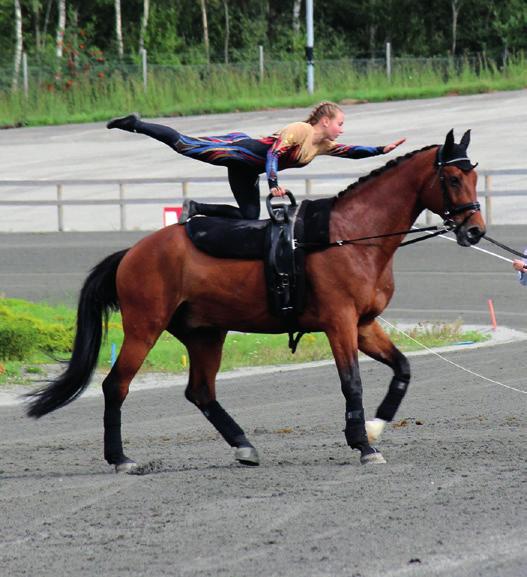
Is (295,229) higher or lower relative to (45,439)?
higher

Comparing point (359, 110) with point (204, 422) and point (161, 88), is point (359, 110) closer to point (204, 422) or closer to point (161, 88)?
point (161, 88)

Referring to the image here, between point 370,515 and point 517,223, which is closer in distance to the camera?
point 370,515

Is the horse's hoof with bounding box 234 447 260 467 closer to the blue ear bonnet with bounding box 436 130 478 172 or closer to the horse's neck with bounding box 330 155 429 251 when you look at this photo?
the horse's neck with bounding box 330 155 429 251

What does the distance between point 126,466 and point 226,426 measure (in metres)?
0.75

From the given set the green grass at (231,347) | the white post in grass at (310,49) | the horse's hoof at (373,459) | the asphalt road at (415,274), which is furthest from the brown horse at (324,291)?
the white post in grass at (310,49)

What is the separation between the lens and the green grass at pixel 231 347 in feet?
47.9

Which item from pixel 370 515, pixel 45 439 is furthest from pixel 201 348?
pixel 370 515

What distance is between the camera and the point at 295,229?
927cm

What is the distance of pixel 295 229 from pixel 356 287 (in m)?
0.55

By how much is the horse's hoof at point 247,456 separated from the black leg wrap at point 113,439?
0.74 m

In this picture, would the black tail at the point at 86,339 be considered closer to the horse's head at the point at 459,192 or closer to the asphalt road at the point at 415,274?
the horse's head at the point at 459,192

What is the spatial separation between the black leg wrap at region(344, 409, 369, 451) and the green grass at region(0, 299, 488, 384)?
5453 mm


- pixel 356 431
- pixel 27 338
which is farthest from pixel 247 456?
pixel 27 338

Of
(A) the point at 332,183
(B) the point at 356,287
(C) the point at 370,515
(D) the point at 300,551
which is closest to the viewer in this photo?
→ (D) the point at 300,551
